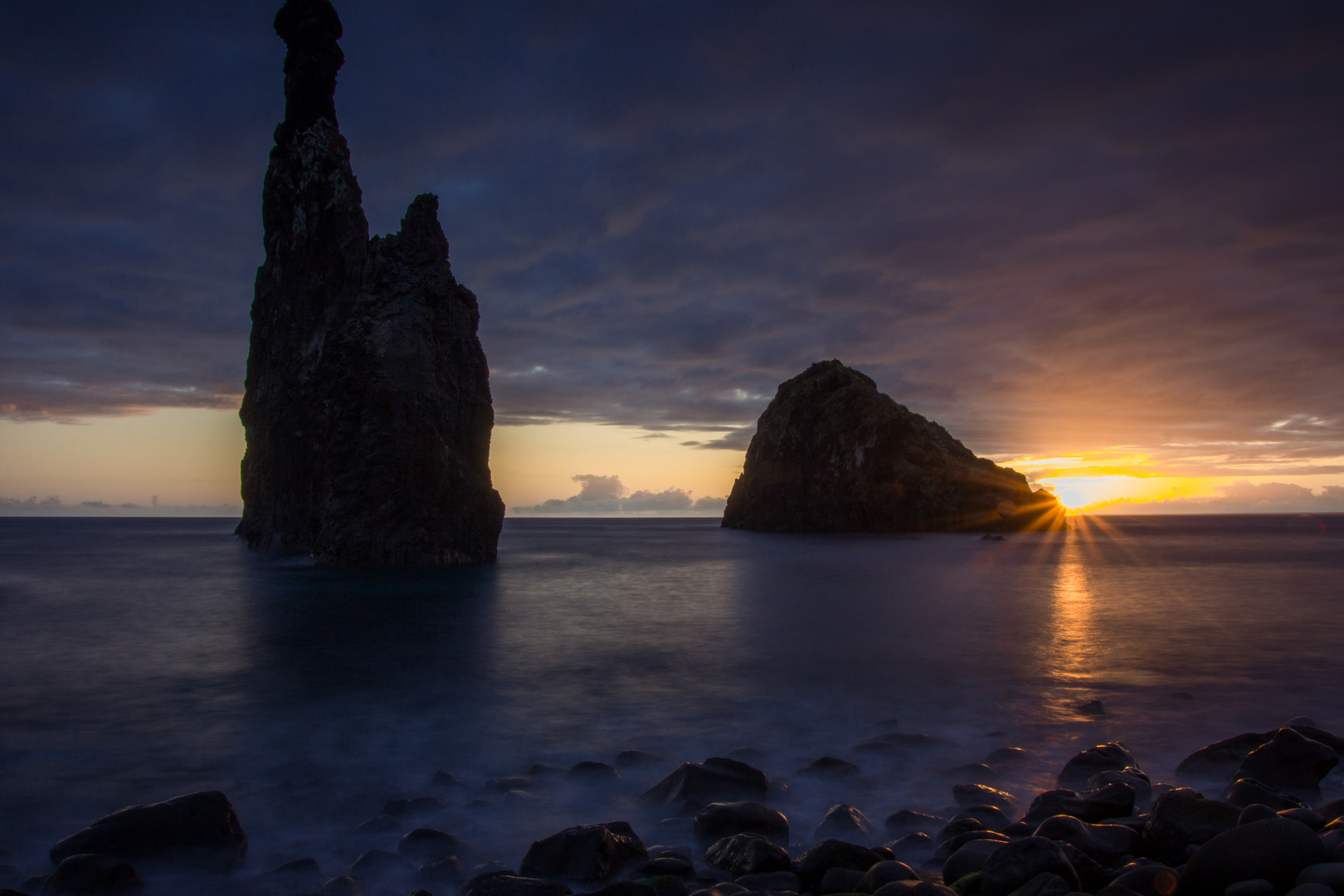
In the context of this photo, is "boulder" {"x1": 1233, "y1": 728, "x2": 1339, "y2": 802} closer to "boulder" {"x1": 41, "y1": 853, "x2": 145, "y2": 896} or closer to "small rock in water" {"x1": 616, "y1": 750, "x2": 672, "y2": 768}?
"small rock in water" {"x1": 616, "y1": 750, "x2": 672, "y2": 768}

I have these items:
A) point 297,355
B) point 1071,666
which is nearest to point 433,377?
point 297,355

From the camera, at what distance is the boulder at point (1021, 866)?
15.1 ft

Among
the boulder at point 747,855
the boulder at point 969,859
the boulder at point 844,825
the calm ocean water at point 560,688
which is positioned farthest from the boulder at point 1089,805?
the boulder at point 747,855

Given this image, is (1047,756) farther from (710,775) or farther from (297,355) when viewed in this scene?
(297,355)

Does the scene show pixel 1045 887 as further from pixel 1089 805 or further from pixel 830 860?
pixel 1089 805

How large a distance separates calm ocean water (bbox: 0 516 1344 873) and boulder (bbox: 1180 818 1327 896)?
8.80ft

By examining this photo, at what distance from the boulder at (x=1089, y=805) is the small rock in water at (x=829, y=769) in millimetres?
1892

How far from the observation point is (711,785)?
7.02 meters

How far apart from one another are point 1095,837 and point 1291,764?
363 centimetres

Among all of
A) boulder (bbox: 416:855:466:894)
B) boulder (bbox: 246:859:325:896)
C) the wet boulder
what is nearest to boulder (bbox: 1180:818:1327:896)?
the wet boulder

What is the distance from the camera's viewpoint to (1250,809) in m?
5.30

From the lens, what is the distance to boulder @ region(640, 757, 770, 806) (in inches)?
272

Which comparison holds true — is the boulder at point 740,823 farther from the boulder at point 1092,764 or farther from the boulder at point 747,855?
the boulder at point 1092,764

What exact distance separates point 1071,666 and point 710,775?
35.1 ft
